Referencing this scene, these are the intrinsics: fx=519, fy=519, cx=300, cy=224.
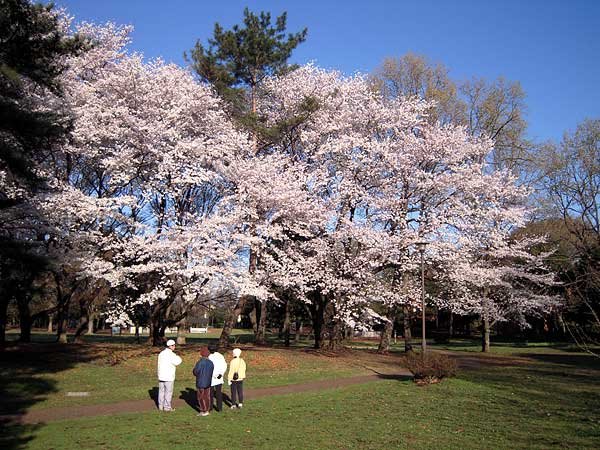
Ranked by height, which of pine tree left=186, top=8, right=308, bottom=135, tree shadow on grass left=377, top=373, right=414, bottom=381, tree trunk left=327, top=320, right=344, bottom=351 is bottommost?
tree shadow on grass left=377, top=373, right=414, bottom=381

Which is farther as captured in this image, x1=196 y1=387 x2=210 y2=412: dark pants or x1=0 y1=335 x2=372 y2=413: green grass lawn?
x1=0 y1=335 x2=372 y2=413: green grass lawn

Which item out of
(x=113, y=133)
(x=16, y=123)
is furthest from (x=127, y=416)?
(x=113, y=133)

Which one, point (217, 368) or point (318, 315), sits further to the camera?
point (318, 315)

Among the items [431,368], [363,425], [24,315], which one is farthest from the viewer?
[24,315]

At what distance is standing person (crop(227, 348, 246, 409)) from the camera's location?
12.4 metres

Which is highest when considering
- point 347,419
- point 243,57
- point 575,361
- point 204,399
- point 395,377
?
point 243,57

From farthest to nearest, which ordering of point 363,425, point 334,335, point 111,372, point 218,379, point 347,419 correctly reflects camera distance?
point 334,335 → point 111,372 → point 218,379 → point 347,419 → point 363,425

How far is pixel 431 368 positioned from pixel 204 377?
9.06 meters

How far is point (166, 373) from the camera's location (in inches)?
469

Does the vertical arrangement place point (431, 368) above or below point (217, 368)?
below

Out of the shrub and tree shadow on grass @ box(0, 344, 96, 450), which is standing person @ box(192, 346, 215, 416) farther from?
the shrub

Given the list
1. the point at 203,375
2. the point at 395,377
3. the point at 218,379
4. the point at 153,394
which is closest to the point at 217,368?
the point at 218,379

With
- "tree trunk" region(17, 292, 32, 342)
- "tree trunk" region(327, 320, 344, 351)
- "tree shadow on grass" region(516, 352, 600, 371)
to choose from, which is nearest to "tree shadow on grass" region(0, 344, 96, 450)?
"tree trunk" region(17, 292, 32, 342)

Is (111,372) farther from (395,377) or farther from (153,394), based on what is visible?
(395,377)
